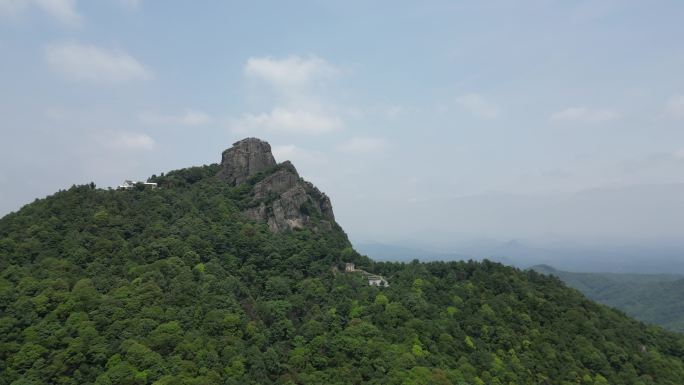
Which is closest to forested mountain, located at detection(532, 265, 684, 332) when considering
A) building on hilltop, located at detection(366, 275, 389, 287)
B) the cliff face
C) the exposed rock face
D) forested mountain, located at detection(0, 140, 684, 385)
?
forested mountain, located at detection(0, 140, 684, 385)

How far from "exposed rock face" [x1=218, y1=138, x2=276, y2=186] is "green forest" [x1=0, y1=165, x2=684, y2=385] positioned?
10.7 metres

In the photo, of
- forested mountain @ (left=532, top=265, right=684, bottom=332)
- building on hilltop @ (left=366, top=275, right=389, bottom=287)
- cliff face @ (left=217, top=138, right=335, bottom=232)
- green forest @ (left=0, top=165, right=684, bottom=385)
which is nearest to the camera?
green forest @ (left=0, top=165, right=684, bottom=385)

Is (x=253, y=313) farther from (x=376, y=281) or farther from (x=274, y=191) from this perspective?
(x=274, y=191)

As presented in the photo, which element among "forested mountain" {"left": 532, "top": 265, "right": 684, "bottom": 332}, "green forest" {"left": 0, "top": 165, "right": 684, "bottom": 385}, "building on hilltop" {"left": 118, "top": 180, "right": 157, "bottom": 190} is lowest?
→ "forested mountain" {"left": 532, "top": 265, "right": 684, "bottom": 332}

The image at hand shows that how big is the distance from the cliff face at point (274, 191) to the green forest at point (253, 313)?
2.93 m

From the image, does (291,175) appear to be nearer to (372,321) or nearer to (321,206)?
(321,206)

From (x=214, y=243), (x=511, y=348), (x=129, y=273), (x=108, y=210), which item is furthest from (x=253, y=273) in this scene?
(x=511, y=348)

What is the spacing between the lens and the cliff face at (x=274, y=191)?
2408 inches

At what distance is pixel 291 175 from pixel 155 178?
70.4 feet

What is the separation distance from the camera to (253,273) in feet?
161

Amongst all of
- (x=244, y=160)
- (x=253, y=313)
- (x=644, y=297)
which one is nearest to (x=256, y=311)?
(x=253, y=313)

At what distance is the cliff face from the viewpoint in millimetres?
61156

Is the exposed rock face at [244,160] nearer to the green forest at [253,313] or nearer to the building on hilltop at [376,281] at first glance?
the green forest at [253,313]

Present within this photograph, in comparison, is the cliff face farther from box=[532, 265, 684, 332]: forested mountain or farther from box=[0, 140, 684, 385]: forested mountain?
box=[532, 265, 684, 332]: forested mountain
